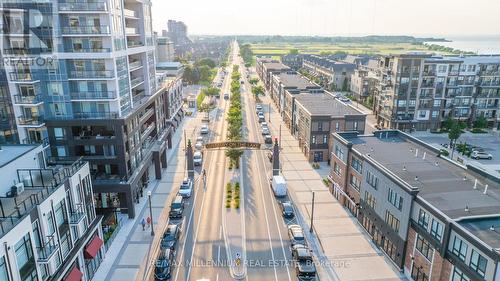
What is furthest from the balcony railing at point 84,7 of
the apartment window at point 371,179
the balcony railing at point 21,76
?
the apartment window at point 371,179

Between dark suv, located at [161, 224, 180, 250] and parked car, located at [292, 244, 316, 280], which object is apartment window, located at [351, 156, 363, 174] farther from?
dark suv, located at [161, 224, 180, 250]

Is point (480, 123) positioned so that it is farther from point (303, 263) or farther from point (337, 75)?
point (303, 263)

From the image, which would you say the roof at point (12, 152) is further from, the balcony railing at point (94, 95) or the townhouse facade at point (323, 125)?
the townhouse facade at point (323, 125)

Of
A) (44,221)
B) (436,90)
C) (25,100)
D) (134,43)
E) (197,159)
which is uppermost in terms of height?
(134,43)

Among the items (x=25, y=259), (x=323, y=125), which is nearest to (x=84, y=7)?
(x=25, y=259)

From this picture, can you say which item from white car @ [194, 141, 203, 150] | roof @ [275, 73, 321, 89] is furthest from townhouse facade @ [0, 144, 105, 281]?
roof @ [275, 73, 321, 89]
